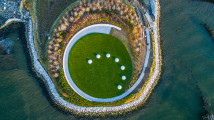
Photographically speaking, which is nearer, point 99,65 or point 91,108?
point 91,108

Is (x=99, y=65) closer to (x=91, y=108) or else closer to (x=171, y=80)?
(x=91, y=108)

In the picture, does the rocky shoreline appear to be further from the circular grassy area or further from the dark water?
the circular grassy area

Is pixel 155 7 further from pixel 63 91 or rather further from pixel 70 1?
pixel 63 91

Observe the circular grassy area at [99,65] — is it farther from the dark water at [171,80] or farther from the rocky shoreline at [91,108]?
the dark water at [171,80]

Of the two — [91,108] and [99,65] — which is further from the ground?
[99,65]

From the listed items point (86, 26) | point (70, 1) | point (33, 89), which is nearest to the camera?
point (33, 89)

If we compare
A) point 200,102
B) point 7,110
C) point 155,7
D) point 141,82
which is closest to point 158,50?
point 141,82

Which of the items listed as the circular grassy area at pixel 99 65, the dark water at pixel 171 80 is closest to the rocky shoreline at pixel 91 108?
the dark water at pixel 171 80

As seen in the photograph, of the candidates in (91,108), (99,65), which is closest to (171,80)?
(99,65)
